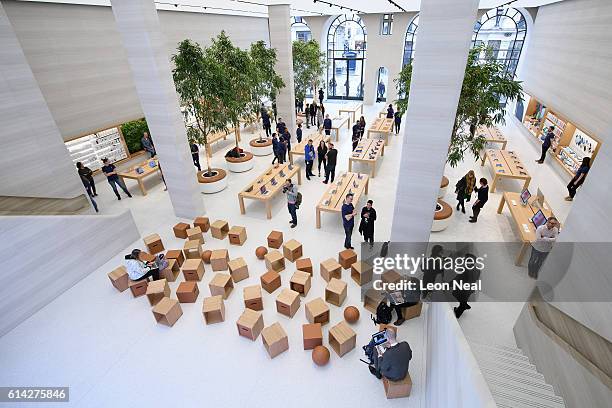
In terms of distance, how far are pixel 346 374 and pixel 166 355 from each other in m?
2.73

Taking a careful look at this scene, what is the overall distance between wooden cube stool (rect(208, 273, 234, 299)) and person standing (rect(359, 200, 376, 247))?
9.48 ft

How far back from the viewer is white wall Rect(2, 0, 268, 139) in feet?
26.3

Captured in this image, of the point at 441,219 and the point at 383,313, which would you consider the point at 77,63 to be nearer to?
the point at 383,313

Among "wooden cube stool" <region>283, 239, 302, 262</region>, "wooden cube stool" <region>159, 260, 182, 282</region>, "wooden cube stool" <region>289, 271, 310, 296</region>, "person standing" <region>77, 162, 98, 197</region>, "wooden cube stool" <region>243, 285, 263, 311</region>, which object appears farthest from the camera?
"person standing" <region>77, 162, 98, 197</region>

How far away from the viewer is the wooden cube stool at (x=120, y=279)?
5797mm

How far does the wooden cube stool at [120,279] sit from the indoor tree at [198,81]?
4.26 m

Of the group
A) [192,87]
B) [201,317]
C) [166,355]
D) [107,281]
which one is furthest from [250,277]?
[192,87]

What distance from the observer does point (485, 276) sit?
594 centimetres

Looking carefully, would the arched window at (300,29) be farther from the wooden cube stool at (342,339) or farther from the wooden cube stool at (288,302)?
the wooden cube stool at (342,339)

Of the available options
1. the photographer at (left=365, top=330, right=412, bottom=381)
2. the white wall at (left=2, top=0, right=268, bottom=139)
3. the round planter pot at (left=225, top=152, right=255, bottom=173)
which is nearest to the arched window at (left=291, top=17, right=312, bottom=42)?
the white wall at (left=2, top=0, right=268, bottom=139)

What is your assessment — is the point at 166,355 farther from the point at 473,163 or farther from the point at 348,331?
the point at 473,163

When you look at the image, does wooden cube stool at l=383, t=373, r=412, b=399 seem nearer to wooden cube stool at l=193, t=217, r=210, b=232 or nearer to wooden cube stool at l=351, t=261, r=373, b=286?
wooden cube stool at l=351, t=261, r=373, b=286

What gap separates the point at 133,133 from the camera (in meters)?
11.2

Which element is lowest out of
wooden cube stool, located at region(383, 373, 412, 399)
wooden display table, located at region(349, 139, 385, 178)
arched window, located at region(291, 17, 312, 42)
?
wooden cube stool, located at region(383, 373, 412, 399)
